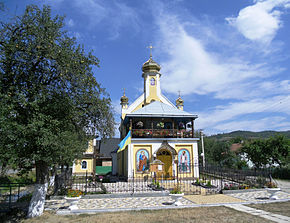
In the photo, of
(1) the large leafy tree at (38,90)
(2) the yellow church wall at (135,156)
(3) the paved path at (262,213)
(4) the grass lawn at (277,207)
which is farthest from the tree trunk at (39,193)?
(2) the yellow church wall at (135,156)

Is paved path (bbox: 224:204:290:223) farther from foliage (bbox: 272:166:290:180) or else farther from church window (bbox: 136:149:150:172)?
foliage (bbox: 272:166:290:180)

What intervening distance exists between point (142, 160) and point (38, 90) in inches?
563

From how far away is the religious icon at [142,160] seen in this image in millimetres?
22016

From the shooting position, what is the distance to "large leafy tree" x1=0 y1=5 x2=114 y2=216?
8891 millimetres

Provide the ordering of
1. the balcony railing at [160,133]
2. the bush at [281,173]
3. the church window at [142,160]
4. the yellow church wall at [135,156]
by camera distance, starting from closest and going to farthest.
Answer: the yellow church wall at [135,156]
the church window at [142,160]
the balcony railing at [160,133]
the bush at [281,173]

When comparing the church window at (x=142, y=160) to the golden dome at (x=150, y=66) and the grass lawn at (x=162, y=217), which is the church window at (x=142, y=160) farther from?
the golden dome at (x=150, y=66)

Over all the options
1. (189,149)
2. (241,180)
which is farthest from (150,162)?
(241,180)

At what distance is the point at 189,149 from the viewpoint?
23.4 m

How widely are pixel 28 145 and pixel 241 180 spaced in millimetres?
16790

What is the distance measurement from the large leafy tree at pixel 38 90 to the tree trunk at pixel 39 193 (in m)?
0.04

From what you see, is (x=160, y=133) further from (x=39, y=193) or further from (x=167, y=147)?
(x=39, y=193)

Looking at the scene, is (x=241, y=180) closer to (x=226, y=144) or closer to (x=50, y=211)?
(x=50, y=211)

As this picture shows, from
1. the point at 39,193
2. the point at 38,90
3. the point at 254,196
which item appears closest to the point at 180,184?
the point at 254,196

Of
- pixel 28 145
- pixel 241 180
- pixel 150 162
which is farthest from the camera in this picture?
pixel 150 162
